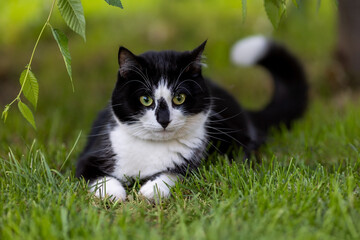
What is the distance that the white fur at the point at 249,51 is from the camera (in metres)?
3.23

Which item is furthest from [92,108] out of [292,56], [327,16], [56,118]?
[327,16]

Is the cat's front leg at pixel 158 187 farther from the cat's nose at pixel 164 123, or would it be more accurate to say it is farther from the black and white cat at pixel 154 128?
the cat's nose at pixel 164 123

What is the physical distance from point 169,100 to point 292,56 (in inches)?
62.7

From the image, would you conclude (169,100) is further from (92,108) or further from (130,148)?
(92,108)

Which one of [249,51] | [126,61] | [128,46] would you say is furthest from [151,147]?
[128,46]

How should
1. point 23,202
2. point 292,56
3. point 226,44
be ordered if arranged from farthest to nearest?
point 226,44
point 292,56
point 23,202

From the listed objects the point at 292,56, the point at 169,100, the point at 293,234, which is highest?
the point at 292,56

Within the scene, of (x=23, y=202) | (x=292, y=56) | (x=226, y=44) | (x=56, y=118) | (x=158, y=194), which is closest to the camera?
(x=23, y=202)

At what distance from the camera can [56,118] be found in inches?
147

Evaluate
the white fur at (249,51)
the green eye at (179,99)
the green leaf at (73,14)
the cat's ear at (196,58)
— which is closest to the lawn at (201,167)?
the white fur at (249,51)

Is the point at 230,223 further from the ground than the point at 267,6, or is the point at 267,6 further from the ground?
the point at 267,6

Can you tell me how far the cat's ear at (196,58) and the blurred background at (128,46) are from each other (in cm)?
133

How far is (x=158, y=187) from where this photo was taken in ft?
6.99

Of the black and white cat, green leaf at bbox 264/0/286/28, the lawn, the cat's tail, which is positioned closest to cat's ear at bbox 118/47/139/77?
the black and white cat
